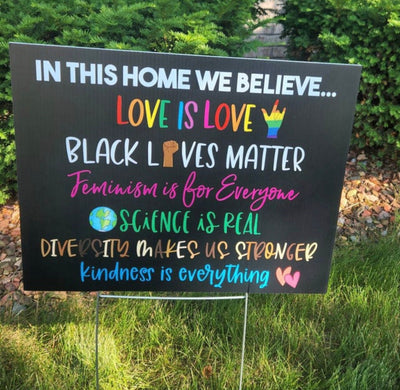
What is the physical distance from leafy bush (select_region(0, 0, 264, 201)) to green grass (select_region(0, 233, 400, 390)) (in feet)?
3.83

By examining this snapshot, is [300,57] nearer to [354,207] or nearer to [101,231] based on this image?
[354,207]

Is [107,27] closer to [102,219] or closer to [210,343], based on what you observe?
[102,219]

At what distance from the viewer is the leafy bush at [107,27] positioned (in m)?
2.71

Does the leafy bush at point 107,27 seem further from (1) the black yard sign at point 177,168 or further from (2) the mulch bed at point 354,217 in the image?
(1) the black yard sign at point 177,168

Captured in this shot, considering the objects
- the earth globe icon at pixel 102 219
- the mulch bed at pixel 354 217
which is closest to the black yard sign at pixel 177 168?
the earth globe icon at pixel 102 219

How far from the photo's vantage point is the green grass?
2.14m

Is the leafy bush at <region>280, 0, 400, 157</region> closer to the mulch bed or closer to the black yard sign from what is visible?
the mulch bed

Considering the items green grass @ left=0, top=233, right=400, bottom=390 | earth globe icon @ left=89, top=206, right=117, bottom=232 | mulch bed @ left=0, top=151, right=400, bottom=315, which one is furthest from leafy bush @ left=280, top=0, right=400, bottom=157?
earth globe icon @ left=89, top=206, right=117, bottom=232

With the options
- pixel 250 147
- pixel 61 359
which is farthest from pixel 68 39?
pixel 61 359

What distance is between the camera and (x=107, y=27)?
2.80m

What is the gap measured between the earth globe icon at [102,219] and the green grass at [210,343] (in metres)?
0.74

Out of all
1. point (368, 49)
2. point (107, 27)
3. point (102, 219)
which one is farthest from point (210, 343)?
point (368, 49)

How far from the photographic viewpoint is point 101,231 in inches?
71.6

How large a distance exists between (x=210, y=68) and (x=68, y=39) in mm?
1451
